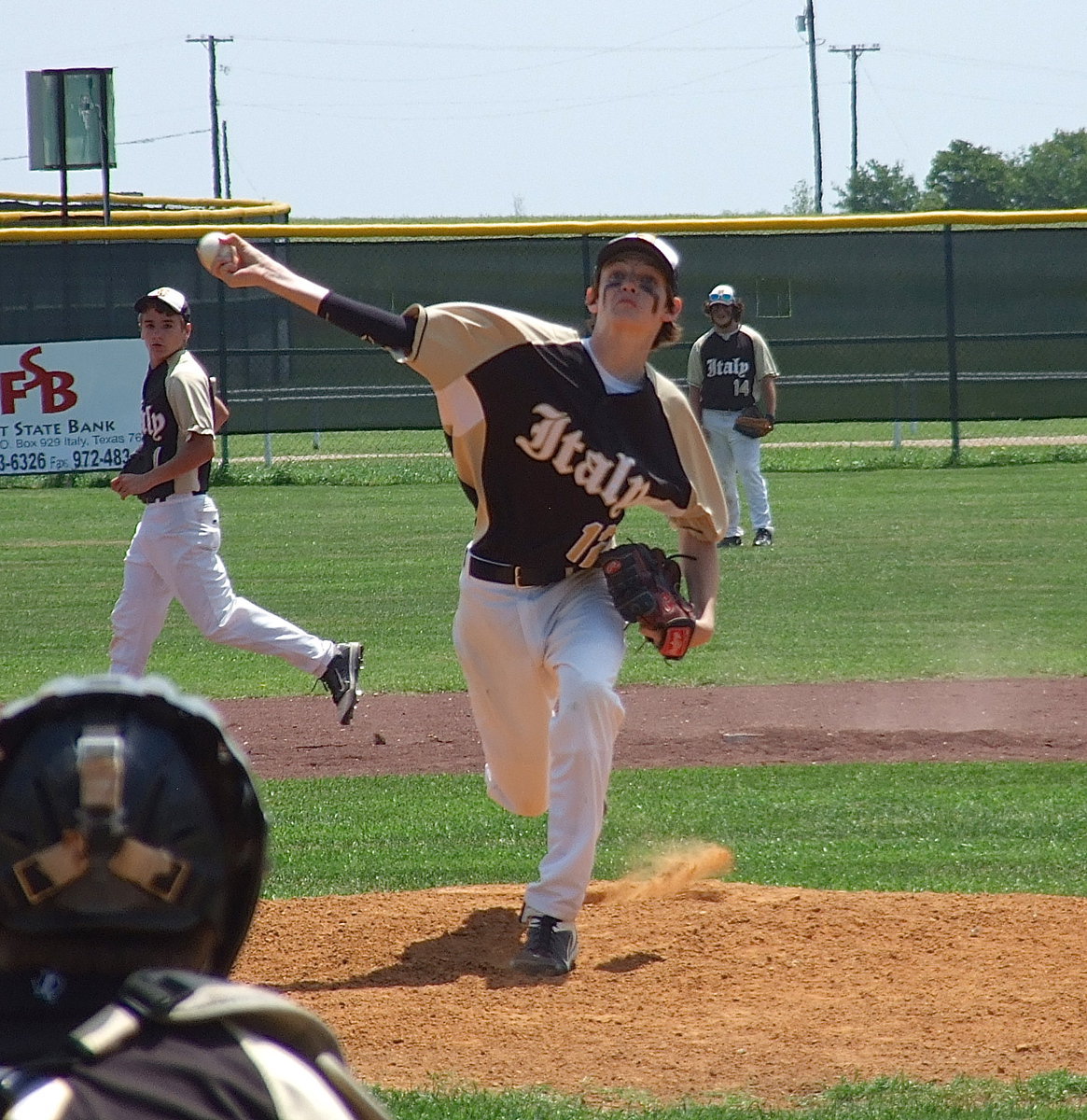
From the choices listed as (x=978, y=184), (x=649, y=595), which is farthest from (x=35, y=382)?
(x=978, y=184)

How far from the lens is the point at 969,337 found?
2248 centimetres

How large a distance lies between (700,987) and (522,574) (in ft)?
4.15

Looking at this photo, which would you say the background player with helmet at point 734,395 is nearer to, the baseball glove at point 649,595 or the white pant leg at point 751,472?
the white pant leg at point 751,472

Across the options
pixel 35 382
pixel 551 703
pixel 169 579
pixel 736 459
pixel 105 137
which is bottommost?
pixel 551 703

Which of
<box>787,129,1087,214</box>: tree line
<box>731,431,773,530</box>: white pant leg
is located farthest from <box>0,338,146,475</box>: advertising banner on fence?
<box>787,129,1087,214</box>: tree line

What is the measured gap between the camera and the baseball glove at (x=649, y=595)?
5.04 meters

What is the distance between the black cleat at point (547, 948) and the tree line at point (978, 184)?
67.5 metres

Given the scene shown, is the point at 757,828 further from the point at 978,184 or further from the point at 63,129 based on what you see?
the point at 978,184

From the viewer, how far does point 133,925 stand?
1.40 metres

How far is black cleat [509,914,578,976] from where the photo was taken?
192 inches

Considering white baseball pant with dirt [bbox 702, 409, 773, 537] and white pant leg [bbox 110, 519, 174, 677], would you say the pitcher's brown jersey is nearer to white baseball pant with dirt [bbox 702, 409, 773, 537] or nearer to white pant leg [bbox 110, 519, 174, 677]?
white pant leg [bbox 110, 519, 174, 677]

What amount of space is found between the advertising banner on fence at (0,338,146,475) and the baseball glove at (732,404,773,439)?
762 cm

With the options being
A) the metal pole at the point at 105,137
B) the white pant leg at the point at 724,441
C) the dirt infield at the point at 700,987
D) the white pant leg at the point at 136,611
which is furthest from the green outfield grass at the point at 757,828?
the metal pole at the point at 105,137

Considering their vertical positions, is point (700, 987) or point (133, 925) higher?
point (133, 925)
